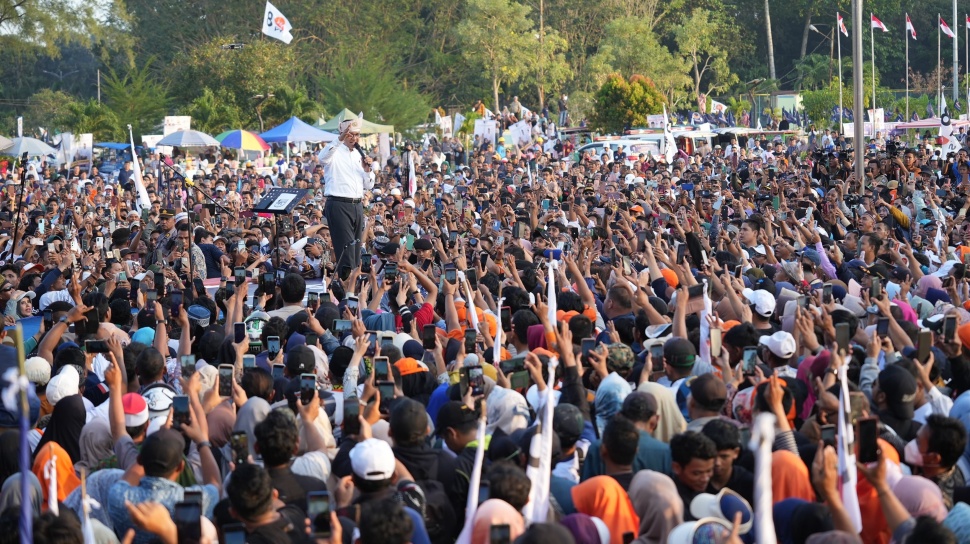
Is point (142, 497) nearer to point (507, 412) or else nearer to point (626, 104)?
point (507, 412)

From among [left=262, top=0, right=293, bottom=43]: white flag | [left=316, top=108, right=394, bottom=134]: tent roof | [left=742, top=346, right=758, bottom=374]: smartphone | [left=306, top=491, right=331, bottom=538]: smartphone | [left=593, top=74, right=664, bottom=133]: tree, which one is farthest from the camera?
[left=593, top=74, right=664, bottom=133]: tree

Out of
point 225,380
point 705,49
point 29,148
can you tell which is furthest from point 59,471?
point 705,49

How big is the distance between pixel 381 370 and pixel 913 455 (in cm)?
250

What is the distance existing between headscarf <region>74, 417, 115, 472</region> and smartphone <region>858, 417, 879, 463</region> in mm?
3431

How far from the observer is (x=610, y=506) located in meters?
5.00

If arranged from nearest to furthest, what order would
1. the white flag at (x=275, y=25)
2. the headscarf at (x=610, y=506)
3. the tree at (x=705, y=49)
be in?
the headscarf at (x=610, y=506) → the white flag at (x=275, y=25) → the tree at (x=705, y=49)

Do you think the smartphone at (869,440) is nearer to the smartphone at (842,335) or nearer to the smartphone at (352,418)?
the smartphone at (842,335)

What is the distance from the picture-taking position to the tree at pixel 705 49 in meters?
59.9

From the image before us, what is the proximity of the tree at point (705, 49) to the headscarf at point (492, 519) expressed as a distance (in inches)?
2175

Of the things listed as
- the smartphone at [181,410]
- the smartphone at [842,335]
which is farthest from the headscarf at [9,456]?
the smartphone at [842,335]

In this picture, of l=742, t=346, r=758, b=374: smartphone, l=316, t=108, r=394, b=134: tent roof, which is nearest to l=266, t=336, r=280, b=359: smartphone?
l=742, t=346, r=758, b=374: smartphone

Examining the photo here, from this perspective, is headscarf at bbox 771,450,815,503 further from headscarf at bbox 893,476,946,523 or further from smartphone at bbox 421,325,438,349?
smartphone at bbox 421,325,438,349

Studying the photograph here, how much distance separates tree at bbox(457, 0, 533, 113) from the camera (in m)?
56.0

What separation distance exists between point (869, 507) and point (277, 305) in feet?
21.5
